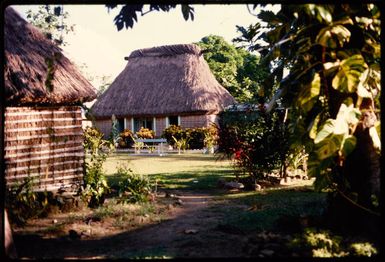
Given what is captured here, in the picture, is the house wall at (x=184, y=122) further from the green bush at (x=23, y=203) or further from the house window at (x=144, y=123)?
the green bush at (x=23, y=203)

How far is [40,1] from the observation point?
128 inches

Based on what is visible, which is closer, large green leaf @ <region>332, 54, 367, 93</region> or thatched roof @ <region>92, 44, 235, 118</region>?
large green leaf @ <region>332, 54, 367, 93</region>

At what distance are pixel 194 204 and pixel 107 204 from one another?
1.73m

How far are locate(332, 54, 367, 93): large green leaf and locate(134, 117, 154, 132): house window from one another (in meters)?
20.1

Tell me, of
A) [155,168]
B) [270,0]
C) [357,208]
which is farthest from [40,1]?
[155,168]

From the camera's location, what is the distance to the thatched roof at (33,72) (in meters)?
6.46

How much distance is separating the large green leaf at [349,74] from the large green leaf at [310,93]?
0.17m

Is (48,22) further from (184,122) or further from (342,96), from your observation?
(342,96)

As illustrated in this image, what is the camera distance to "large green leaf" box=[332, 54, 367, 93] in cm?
383

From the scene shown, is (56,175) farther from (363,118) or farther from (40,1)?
(363,118)

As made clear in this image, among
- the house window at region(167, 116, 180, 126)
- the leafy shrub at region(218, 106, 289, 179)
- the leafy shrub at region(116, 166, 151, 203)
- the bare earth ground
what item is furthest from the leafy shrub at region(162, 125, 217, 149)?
the bare earth ground

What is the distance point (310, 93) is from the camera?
3943 millimetres

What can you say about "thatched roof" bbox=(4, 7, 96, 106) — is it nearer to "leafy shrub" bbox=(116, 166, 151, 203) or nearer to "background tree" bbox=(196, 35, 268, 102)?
"leafy shrub" bbox=(116, 166, 151, 203)

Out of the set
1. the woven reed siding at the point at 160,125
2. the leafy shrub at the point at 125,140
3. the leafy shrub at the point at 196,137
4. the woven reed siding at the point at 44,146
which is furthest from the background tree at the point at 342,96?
the woven reed siding at the point at 160,125
